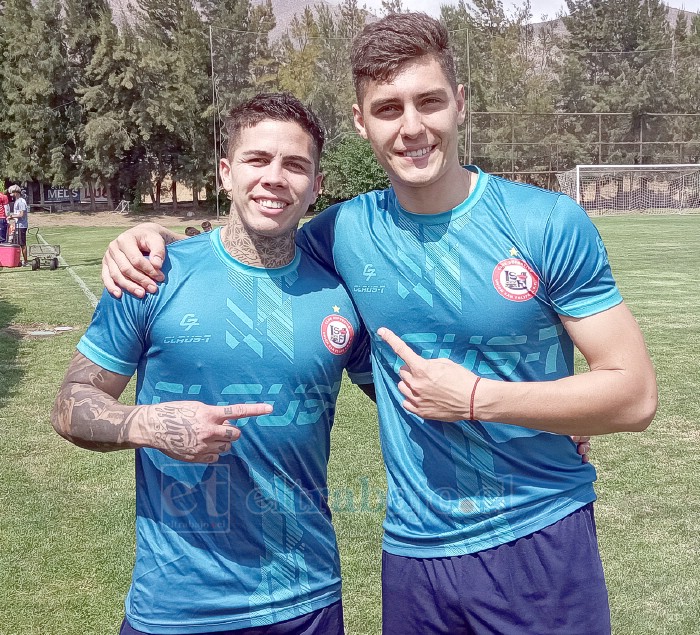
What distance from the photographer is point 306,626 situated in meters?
2.54

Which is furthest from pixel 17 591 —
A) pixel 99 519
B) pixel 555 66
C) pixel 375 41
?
pixel 555 66

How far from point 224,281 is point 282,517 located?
729 millimetres

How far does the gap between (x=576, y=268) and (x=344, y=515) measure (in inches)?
154

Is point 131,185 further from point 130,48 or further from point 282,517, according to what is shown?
point 282,517

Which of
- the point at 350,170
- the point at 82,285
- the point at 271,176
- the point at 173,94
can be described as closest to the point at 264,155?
the point at 271,176

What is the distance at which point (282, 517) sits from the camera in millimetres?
2551

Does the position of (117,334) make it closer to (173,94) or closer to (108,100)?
(173,94)

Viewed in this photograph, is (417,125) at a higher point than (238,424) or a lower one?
higher

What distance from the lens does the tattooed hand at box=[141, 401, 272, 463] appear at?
7.44 ft

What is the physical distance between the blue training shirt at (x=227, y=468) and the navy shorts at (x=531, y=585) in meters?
0.40

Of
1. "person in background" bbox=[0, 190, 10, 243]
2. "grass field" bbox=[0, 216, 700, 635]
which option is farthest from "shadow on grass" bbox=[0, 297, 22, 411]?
"person in background" bbox=[0, 190, 10, 243]

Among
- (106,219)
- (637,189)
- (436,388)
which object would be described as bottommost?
(106,219)

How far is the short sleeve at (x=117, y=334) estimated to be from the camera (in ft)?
8.30

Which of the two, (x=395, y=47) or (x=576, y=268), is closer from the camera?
(x=576, y=268)
